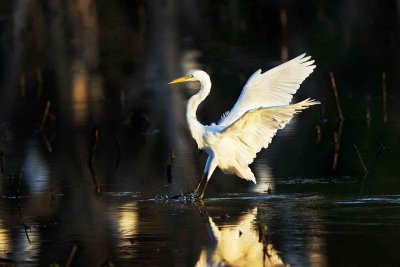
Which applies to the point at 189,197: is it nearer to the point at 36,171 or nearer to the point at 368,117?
the point at 36,171

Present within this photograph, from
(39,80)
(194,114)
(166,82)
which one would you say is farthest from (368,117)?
(39,80)

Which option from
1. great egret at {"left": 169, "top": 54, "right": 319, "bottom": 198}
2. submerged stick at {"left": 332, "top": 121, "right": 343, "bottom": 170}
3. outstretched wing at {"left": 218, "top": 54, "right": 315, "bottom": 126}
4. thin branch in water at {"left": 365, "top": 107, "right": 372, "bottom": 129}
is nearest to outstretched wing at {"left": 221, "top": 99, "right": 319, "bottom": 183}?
great egret at {"left": 169, "top": 54, "right": 319, "bottom": 198}

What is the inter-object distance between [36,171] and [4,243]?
4.17 meters

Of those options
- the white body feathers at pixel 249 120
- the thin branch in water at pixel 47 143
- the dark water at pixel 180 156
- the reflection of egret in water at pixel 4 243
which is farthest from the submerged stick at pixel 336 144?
the reflection of egret in water at pixel 4 243

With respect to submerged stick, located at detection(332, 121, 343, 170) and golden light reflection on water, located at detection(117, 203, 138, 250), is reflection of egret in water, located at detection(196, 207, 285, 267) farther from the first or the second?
submerged stick, located at detection(332, 121, 343, 170)

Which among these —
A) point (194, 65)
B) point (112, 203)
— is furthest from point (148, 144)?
point (194, 65)

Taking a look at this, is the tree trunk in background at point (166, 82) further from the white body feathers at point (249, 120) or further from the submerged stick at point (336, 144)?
the submerged stick at point (336, 144)

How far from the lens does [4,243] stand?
9.40 m

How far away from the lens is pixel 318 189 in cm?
1155

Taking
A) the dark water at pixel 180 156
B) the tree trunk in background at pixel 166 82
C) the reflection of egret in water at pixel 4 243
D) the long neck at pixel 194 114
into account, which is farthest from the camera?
the tree trunk in background at pixel 166 82

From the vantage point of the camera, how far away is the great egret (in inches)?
437

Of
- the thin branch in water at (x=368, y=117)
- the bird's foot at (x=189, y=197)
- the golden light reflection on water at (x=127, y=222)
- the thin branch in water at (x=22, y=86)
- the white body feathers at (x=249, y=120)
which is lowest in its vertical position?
the bird's foot at (x=189, y=197)

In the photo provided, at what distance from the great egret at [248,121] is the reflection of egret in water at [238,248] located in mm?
1371

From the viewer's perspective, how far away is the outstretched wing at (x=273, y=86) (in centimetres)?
1245
